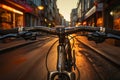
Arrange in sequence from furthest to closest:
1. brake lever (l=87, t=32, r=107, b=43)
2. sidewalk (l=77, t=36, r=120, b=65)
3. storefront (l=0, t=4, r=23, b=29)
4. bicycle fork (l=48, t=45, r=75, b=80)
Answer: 1. storefront (l=0, t=4, r=23, b=29)
2. sidewalk (l=77, t=36, r=120, b=65)
3. brake lever (l=87, t=32, r=107, b=43)
4. bicycle fork (l=48, t=45, r=75, b=80)

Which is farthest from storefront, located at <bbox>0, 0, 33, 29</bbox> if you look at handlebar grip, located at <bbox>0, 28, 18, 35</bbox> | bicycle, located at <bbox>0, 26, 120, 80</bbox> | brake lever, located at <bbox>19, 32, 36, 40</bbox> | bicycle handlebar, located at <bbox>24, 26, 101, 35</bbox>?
bicycle, located at <bbox>0, 26, 120, 80</bbox>

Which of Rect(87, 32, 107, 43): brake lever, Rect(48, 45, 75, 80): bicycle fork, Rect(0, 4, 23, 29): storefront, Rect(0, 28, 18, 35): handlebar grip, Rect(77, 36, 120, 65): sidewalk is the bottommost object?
Rect(77, 36, 120, 65): sidewalk

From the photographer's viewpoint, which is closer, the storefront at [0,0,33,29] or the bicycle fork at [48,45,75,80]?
the bicycle fork at [48,45,75,80]

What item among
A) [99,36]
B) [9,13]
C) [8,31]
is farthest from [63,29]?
[9,13]

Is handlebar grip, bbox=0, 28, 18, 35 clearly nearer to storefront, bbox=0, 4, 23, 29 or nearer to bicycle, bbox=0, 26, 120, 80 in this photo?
bicycle, bbox=0, 26, 120, 80

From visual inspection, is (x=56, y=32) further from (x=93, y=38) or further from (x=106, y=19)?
(x=106, y=19)

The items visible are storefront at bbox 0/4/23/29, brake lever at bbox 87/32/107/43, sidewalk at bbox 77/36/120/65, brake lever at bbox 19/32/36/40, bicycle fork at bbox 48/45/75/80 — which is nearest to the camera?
bicycle fork at bbox 48/45/75/80

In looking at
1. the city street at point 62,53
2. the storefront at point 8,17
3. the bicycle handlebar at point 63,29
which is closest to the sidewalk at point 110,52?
the city street at point 62,53

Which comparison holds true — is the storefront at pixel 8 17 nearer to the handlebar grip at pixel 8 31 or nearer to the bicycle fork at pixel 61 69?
the handlebar grip at pixel 8 31

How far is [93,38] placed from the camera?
2.65 m

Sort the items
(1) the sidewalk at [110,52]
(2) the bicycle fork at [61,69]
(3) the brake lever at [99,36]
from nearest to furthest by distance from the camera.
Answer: (2) the bicycle fork at [61,69] < (3) the brake lever at [99,36] < (1) the sidewalk at [110,52]

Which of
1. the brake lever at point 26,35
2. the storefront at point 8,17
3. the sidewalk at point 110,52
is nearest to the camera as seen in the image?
the brake lever at point 26,35

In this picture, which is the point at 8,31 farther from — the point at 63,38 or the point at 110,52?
the point at 110,52

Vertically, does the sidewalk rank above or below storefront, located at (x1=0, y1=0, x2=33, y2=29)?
below
